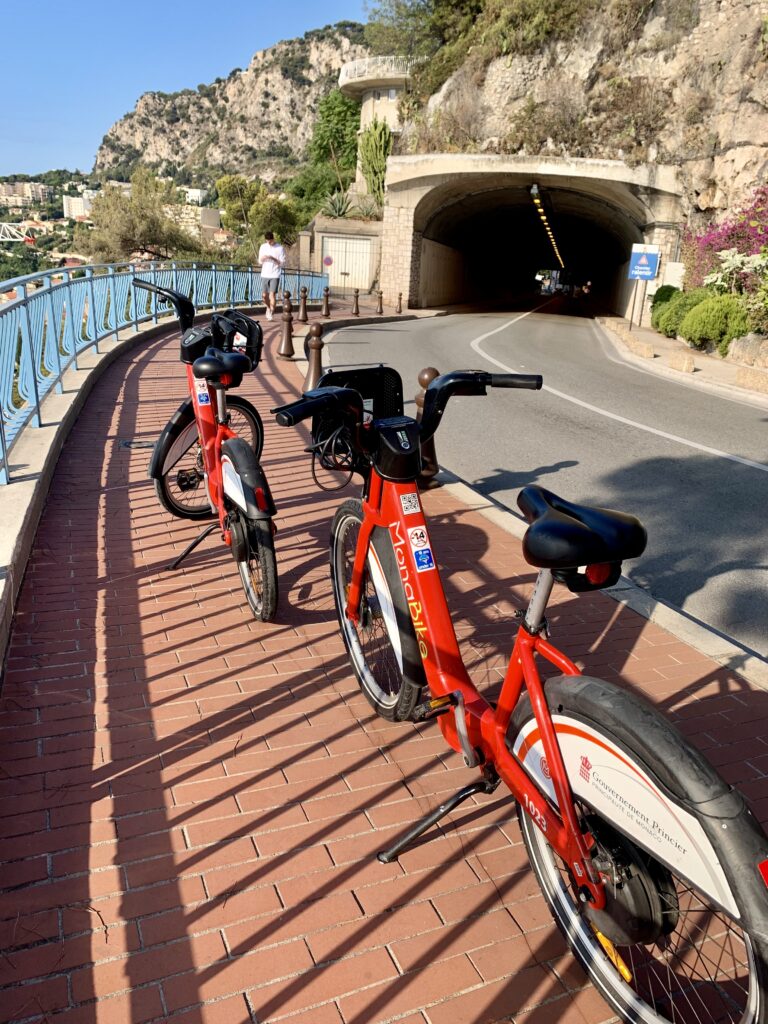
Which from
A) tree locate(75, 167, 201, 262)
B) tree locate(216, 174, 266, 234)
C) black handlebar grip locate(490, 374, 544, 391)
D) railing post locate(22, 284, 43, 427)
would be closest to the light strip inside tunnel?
tree locate(75, 167, 201, 262)

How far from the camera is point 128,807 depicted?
8.66ft

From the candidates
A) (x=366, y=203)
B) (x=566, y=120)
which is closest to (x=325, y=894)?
(x=566, y=120)

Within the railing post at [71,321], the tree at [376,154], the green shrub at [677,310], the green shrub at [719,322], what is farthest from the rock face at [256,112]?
the railing post at [71,321]

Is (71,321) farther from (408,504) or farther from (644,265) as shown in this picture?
(644,265)

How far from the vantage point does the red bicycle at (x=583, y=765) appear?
5.25ft

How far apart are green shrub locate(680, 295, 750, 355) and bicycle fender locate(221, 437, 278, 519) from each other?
17.7 meters

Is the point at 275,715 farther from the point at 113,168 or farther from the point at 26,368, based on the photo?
the point at 113,168

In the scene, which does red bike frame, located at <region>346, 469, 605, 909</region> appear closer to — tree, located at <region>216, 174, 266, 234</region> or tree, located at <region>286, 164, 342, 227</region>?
tree, located at <region>286, 164, 342, 227</region>

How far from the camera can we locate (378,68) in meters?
43.7

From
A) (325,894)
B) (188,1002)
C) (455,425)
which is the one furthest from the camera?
(455,425)

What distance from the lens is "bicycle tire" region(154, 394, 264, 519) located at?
5055mm

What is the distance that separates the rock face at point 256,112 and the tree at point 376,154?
118 meters

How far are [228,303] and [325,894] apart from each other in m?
19.5

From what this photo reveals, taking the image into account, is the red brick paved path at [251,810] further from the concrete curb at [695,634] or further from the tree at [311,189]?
the tree at [311,189]
